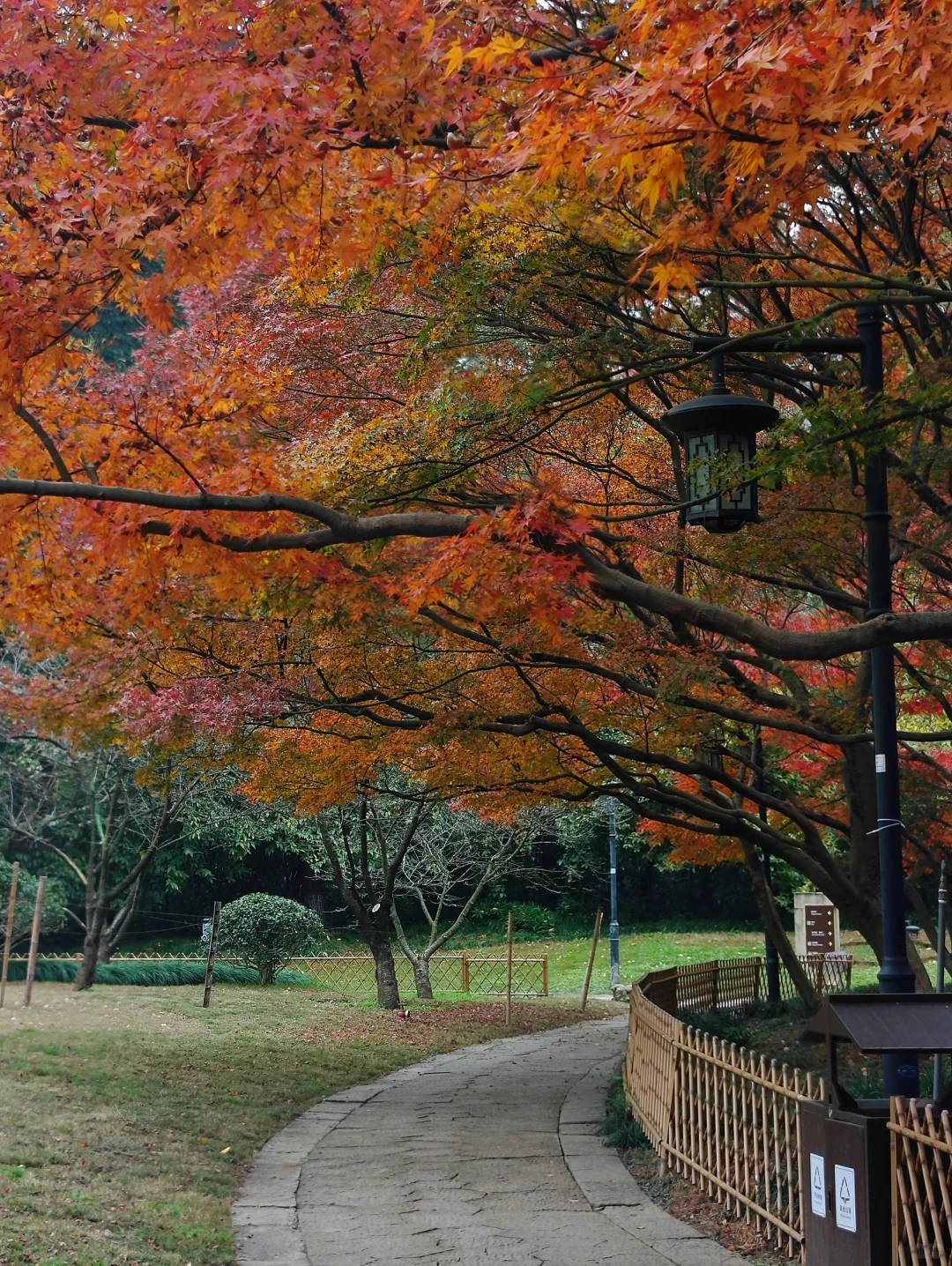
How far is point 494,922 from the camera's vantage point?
129 ft

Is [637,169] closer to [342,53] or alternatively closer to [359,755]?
[342,53]

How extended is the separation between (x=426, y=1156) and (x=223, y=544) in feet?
17.8

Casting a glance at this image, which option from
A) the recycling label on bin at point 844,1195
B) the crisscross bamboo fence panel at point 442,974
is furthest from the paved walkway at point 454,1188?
the crisscross bamboo fence panel at point 442,974

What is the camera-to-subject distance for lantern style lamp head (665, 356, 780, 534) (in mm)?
6844

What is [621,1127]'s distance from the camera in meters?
10.2

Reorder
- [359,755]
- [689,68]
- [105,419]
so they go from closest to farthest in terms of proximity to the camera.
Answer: [689,68]
[105,419]
[359,755]

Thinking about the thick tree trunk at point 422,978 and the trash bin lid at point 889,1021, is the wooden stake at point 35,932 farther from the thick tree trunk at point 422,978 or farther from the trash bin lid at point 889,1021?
the trash bin lid at point 889,1021

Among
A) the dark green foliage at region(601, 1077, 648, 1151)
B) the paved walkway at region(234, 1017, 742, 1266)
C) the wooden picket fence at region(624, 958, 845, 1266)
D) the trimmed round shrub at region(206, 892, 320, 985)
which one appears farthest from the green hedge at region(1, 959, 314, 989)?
the wooden picket fence at region(624, 958, 845, 1266)

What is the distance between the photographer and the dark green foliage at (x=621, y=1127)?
9859 millimetres

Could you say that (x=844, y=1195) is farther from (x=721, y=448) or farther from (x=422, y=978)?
(x=422, y=978)

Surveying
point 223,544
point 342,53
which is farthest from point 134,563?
point 342,53

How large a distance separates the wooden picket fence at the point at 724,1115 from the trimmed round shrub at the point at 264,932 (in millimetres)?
13783

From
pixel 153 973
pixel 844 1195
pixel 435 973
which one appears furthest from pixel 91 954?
pixel 844 1195

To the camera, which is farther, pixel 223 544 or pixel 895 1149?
pixel 223 544
